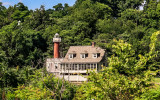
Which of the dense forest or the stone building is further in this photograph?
the stone building

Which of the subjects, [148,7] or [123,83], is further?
[148,7]

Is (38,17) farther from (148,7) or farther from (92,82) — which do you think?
(92,82)

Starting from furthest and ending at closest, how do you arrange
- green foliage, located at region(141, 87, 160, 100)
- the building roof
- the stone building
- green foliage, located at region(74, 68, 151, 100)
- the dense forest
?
the building roof, the stone building, the dense forest, green foliage, located at region(74, 68, 151, 100), green foliage, located at region(141, 87, 160, 100)

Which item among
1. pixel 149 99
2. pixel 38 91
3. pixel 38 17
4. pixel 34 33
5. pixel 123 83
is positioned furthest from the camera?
pixel 38 17

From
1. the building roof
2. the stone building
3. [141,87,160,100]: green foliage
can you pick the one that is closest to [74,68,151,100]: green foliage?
[141,87,160,100]: green foliage

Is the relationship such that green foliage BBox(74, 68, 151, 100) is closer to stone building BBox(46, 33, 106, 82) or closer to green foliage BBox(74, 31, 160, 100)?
green foliage BBox(74, 31, 160, 100)

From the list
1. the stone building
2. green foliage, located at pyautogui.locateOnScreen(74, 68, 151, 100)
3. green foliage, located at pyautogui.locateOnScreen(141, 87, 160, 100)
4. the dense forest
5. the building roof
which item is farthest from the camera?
the building roof

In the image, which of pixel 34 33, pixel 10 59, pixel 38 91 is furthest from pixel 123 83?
pixel 34 33

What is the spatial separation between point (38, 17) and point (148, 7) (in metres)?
24.6

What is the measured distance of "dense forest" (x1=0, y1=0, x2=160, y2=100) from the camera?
12.9 meters

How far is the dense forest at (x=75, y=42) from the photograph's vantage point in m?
12.9

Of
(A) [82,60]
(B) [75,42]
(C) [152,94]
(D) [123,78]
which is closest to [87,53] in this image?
(A) [82,60]

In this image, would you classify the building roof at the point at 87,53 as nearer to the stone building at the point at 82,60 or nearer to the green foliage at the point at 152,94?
the stone building at the point at 82,60

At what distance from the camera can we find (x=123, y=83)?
12680 mm
